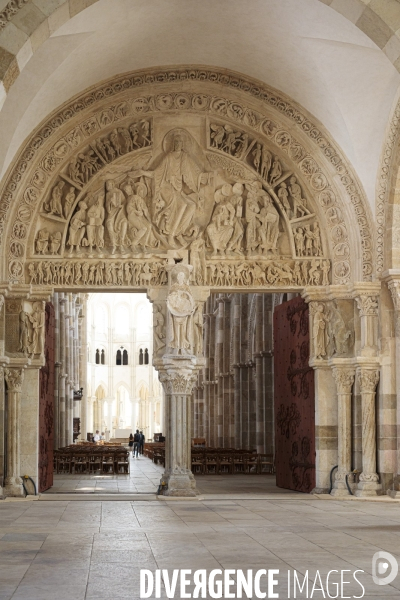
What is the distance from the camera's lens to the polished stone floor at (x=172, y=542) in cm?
720

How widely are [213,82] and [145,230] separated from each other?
10.4ft

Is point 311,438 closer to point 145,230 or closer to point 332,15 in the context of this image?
point 145,230

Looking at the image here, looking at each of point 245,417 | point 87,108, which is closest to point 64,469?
point 245,417

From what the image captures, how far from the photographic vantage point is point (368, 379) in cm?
1600

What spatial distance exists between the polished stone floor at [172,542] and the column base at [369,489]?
1.39m

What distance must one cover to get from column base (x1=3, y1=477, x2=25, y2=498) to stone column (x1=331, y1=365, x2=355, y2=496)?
18.4ft

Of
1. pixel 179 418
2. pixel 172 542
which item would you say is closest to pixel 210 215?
pixel 179 418

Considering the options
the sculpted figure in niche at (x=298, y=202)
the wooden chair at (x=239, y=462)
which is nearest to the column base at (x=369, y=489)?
the sculpted figure in niche at (x=298, y=202)

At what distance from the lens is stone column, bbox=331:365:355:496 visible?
16188mm

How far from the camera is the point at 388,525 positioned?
11156 millimetres

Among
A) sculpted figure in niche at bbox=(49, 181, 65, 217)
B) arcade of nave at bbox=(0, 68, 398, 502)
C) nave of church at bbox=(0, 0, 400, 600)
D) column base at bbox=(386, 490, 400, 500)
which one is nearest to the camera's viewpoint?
nave of church at bbox=(0, 0, 400, 600)

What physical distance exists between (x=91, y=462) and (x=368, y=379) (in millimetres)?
11777

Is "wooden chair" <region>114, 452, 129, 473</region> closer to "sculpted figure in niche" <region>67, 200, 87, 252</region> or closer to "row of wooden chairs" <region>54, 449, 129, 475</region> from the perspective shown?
"row of wooden chairs" <region>54, 449, 129, 475</region>

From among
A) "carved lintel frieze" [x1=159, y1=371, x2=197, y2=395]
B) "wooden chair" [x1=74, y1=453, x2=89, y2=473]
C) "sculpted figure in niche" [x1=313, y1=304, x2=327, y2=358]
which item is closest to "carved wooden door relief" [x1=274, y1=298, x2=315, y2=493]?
"sculpted figure in niche" [x1=313, y1=304, x2=327, y2=358]
